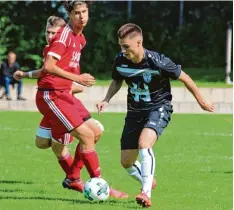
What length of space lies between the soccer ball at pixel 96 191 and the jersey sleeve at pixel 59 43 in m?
1.40

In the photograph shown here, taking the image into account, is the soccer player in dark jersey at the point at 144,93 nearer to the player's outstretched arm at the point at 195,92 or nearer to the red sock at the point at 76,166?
the player's outstretched arm at the point at 195,92

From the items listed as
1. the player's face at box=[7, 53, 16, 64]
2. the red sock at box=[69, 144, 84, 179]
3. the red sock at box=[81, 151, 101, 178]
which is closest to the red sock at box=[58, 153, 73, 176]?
the red sock at box=[69, 144, 84, 179]

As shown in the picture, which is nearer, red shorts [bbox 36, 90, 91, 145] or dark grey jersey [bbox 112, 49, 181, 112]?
dark grey jersey [bbox 112, 49, 181, 112]

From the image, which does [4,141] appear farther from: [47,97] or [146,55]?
[146,55]

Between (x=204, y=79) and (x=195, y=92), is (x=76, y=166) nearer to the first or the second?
(x=195, y=92)

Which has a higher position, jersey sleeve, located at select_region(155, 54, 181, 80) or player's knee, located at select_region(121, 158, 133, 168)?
jersey sleeve, located at select_region(155, 54, 181, 80)

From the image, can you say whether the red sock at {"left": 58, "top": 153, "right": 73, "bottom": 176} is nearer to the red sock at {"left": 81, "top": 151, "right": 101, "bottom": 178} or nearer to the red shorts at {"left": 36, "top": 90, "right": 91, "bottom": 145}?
the red shorts at {"left": 36, "top": 90, "right": 91, "bottom": 145}

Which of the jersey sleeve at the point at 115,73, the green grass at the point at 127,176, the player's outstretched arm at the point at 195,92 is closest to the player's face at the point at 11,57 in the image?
the green grass at the point at 127,176

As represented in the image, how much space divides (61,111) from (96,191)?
44.0 inches

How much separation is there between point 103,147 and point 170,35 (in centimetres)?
2627

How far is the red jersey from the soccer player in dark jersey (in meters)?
0.51

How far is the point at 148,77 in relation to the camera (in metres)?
8.15

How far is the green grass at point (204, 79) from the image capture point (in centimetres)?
2841

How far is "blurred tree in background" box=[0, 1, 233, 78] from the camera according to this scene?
1446 inches
